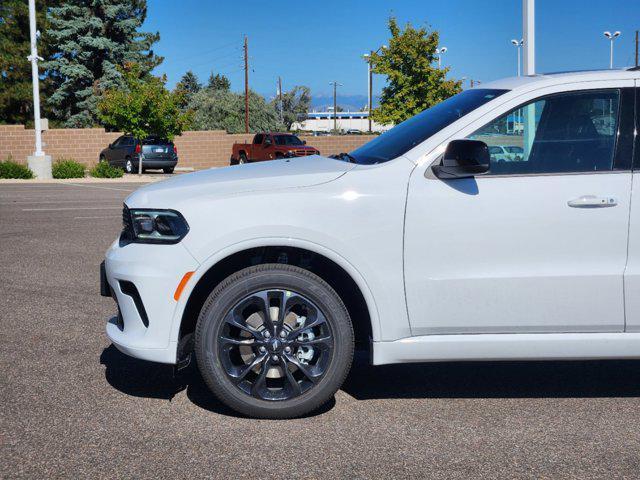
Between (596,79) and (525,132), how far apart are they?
50cm

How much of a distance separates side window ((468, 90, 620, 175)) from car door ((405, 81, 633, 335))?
4.3 inches

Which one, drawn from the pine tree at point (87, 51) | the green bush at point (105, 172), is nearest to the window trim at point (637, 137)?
the green bush at point (105, 172)

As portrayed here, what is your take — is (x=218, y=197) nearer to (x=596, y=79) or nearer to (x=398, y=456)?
(x=398, y=456)

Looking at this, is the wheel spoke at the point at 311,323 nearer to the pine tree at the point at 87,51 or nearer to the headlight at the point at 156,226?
the headlight at the point at 156,226

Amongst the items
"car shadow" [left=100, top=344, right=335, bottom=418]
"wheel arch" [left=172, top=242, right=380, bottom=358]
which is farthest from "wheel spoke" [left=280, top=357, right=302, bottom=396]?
"wheel arch" [left=172, top=242, right=380, bottom=358]

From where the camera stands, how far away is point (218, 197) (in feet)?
15.2

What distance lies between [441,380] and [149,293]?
2.08 meters

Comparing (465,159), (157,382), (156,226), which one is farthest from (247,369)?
(465,159)

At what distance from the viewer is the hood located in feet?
15.3

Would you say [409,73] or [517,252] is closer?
[517,252]

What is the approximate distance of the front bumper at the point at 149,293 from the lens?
4.60 metres

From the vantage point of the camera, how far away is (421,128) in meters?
5.20

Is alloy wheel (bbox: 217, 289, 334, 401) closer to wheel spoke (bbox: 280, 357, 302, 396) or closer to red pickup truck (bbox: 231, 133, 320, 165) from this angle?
wheel spoke (bbox: 280, 357, 302, 396)

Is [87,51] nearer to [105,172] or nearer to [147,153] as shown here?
[147,153]
